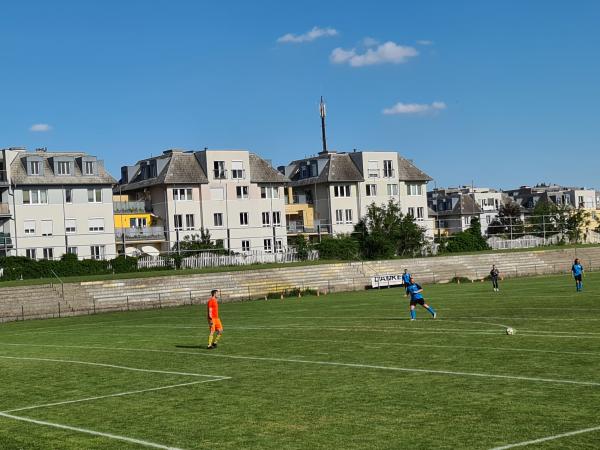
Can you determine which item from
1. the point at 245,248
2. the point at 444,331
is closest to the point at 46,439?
the point at 444,331

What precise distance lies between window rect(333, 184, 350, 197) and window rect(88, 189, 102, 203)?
103 ft

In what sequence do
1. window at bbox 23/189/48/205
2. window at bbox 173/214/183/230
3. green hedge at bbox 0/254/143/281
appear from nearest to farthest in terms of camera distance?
green hedge at bbox 0/254/143/281 → window at bbox 23/189/48/205 → window at bbox 173/214/183/230

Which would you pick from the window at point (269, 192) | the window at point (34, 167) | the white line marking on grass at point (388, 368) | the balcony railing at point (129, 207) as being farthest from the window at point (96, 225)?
the white line marking on grass at point (388, 368)

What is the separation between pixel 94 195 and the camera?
89.9m

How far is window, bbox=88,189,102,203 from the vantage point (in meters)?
89.6

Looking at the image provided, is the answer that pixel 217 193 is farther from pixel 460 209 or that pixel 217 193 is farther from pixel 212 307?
pixel 212 307

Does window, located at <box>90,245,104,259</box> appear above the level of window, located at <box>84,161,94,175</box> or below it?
below

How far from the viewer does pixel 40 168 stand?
87625mm

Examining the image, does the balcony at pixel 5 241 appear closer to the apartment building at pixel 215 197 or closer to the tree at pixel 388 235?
the apartment building at pixel 215 197

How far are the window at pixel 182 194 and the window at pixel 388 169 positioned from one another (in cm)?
2775

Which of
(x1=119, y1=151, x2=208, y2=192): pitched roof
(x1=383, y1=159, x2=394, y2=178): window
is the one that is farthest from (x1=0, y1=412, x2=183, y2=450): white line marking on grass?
(x1=383, y1=159, x2=394, y2=178): window

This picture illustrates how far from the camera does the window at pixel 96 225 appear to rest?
89125mm

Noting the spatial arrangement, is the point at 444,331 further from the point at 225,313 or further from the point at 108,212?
the point at 108,212

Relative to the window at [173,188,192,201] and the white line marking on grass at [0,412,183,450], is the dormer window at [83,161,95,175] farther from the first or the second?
the white line marking on grass at [0,412,183,450]
